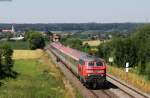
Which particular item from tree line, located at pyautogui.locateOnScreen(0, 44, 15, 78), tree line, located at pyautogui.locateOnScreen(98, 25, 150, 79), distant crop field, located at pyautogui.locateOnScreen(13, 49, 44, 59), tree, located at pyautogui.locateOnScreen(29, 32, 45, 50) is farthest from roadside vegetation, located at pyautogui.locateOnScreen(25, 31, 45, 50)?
tree line, located at pyautogui.locateOnScreen(0, 44, 15, 78)

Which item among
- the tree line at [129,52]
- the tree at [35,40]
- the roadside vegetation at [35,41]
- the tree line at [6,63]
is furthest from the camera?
the tree at [35,40]

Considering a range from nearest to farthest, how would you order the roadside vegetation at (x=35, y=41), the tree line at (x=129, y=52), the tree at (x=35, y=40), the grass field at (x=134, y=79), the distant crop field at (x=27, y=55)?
the grass field at (x=134, y=79), the tree line at (x=129, y=52), the distant crop field at (x=27, y=55), the roadside vegetation at (x=35, y=41), the tree at (x=35, y=40)

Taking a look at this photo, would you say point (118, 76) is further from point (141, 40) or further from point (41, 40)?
point (41, 40)

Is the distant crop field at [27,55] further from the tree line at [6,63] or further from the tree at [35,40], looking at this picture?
the tree line at [6,63]

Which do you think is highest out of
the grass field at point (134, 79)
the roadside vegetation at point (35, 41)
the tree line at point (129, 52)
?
the grass field at point (134, 79)

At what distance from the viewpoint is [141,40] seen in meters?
→ 96.8

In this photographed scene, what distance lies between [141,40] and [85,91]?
61745 mm

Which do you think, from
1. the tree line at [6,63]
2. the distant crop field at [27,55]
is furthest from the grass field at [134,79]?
the distant crop field at [27,55]

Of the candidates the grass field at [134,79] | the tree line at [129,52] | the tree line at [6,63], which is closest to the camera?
the grass field at [134,79]

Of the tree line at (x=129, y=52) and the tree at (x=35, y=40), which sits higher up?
the tree line at (x=129, y=52)

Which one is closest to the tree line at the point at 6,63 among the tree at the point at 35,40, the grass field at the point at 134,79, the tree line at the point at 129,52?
the grass field at the point at 134,79

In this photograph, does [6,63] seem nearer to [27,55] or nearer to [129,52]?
[129,52]

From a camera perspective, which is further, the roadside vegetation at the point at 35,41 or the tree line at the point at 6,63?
the roadside vegetation at the point at 35,41

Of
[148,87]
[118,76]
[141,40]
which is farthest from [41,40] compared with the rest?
[148,87]
